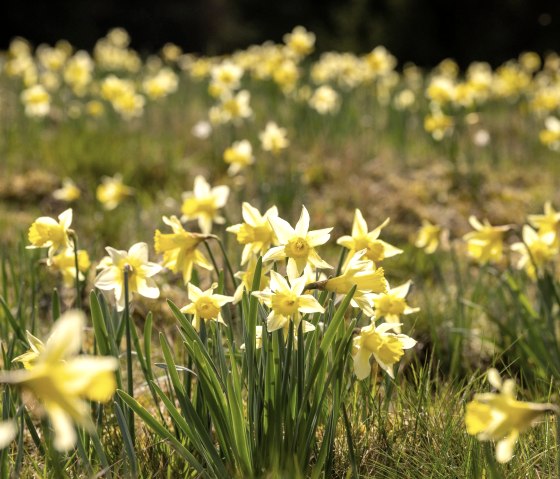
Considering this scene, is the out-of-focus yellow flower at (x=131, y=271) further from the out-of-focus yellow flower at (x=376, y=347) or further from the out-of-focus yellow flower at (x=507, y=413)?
the out-of-focus yellow flower at (x=507, y=413)

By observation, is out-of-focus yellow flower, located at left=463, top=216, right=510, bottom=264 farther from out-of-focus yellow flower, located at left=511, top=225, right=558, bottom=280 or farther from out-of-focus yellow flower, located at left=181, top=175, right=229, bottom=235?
out-of-focus yellow flower, located at left=181, top=175, right=229, bottom=235

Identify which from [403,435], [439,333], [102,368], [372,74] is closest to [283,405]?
[403,435]

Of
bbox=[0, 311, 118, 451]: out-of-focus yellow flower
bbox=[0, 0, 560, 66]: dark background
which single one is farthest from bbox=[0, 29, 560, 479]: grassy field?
bbox=[0, 0, 560, 66]: dark background

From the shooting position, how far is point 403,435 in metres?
1.87

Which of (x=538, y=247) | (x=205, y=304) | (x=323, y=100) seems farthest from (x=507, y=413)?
(x=323, y=100)

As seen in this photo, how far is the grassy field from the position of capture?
5.41ft

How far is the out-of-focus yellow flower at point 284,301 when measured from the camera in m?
1.59

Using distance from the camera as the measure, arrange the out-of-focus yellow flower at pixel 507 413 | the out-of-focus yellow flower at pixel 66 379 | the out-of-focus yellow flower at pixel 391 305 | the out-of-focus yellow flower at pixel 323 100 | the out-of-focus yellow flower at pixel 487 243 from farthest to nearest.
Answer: the out-of-focus yellow flower at pixel 323 100 → the out-of-focus yellow flower at pixel 487 243 → the out-of-focus yellow flower at pixel 391 305 → the out-of-focus yellow flower at pixel 507 413 → the out-of-focus yellow flower at pixel 66 379

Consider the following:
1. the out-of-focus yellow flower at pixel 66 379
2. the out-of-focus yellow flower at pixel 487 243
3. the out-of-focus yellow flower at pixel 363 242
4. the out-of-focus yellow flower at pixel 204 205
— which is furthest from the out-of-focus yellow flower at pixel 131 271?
the out-of-focus yellow flower at pixel 487 243

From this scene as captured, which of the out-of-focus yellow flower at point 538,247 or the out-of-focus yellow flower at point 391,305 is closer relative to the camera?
the out-of-focus yellow flower at point 391,305

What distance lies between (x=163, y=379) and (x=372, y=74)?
481cm

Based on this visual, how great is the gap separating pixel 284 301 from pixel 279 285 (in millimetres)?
36

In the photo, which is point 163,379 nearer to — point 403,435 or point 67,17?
point 403,435

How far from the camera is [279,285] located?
1.60m
